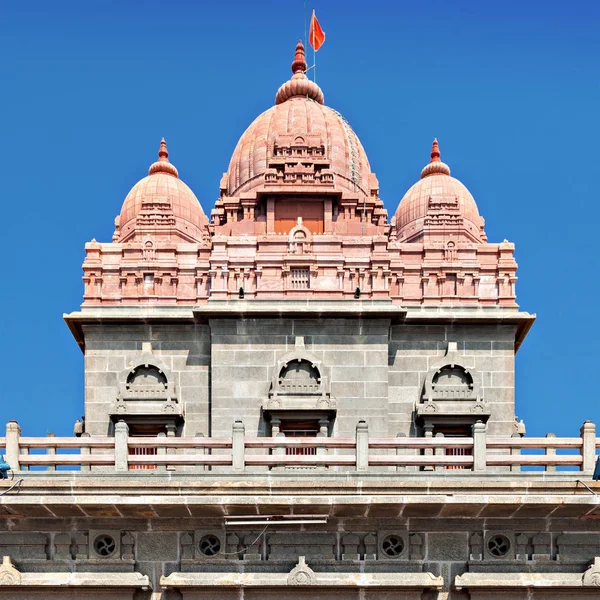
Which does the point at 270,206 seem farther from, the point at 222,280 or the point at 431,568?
the point at 431,568

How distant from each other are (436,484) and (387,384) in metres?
8.08

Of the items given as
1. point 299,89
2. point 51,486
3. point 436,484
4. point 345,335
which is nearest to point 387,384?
point 345,335

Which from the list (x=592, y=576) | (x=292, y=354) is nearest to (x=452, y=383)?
(x=292, y=354)

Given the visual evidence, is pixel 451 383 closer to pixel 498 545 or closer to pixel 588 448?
pixel 588 448

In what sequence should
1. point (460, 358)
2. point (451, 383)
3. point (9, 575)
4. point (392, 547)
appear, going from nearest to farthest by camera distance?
point (9, 575) < point (392, 547) < point (451, 383) < point (460, 358)

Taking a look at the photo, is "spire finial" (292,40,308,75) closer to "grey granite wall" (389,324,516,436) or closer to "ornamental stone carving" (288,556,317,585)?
"grey granite wall" (389,324,516,436)

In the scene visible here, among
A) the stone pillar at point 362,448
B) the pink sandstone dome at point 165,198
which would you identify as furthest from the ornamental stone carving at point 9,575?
the pink sandstone dome at point 165,198

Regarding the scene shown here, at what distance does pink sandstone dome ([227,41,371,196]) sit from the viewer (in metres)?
44.1

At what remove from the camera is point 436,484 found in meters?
28.6

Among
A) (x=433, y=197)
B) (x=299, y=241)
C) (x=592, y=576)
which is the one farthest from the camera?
(x=433, y=197)

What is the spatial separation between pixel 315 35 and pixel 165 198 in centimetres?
933

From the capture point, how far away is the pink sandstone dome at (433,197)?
174 ft

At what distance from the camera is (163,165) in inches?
2206

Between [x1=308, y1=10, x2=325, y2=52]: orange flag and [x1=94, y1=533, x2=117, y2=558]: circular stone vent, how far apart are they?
984 inches
